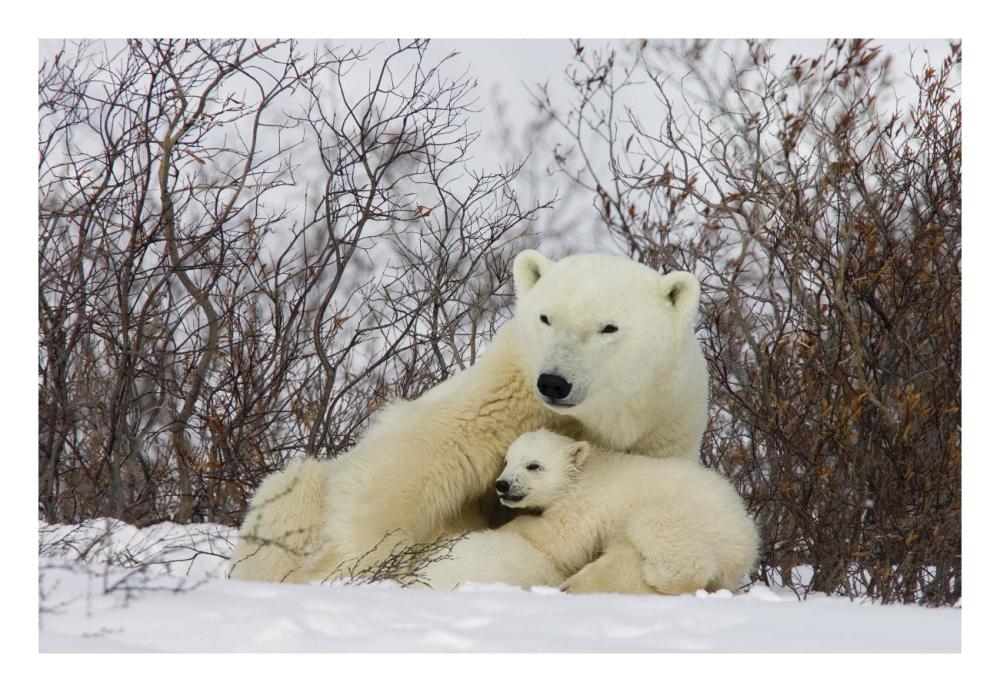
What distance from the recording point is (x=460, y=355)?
6.52m

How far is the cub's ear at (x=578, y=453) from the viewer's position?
395 centimetres

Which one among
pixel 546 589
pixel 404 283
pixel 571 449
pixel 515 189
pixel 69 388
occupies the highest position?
pixel 515 189

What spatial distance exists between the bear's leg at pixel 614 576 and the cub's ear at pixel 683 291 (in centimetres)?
91

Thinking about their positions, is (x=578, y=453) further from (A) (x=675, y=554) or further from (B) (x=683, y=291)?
(B) (x=683, y=291)

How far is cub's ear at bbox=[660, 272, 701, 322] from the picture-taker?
4.02m

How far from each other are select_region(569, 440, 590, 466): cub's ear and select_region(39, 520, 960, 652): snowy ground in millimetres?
986

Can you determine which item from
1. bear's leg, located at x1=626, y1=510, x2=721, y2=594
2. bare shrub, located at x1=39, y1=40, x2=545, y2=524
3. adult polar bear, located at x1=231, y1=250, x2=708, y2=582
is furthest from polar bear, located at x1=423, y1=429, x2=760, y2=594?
bare shrub, located at x1=39, y1=40, x2=545, y2=524

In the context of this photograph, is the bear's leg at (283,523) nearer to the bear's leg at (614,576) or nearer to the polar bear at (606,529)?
the polar bear at (606,529)

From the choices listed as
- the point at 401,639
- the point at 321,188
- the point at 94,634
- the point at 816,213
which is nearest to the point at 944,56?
the point at 816,213

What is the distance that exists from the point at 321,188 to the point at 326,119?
654 mm

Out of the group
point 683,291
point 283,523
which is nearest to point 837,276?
point 683,291

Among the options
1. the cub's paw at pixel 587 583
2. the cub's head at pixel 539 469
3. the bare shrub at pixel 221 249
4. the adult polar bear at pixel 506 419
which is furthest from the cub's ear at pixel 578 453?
the bare shrub at pixel 221 249

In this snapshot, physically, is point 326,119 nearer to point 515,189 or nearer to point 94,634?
point 515,189

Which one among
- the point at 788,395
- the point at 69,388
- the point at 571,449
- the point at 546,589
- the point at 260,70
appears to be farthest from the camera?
the point at 788,395
